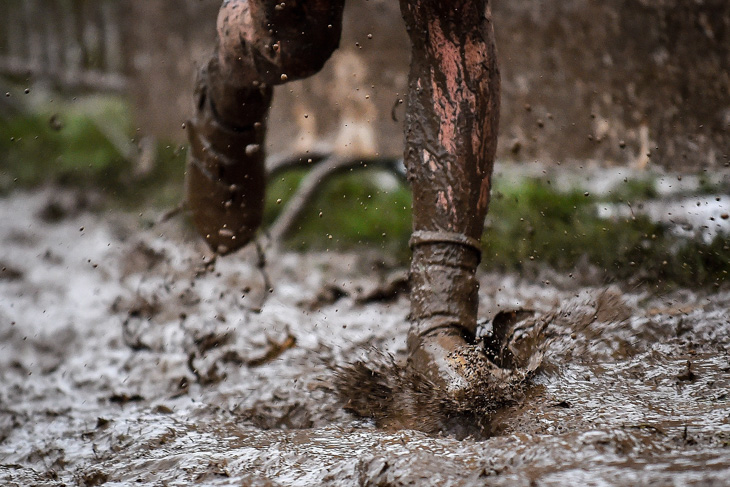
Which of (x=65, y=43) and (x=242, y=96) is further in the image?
(x=65, y=43)

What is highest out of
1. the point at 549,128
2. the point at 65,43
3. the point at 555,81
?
the point at 65,43

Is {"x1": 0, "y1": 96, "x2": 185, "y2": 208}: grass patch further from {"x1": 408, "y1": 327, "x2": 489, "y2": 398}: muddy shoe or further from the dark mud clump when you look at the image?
{"x1": 408, "y1": 327, "x2": 489, "y2": 398}: muddy shoe

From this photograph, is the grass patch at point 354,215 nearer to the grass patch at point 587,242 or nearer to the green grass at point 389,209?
the green grass at point 389,209

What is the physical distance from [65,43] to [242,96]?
5727mm

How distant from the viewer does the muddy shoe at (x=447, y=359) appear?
1302 millimetres

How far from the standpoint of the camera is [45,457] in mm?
1374

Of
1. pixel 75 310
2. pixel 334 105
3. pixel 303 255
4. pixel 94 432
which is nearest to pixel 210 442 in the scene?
pixel 94 432

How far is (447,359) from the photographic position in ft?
4.40

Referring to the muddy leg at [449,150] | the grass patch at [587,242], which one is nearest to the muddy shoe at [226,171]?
the muddy leg at [449,150]

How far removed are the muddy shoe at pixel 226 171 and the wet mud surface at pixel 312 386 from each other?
33cm

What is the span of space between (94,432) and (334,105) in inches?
100

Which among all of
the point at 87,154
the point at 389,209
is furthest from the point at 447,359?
the point at 87,154

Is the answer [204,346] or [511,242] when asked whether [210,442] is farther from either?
[511,242]

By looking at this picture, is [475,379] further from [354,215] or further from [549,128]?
[354,215]
